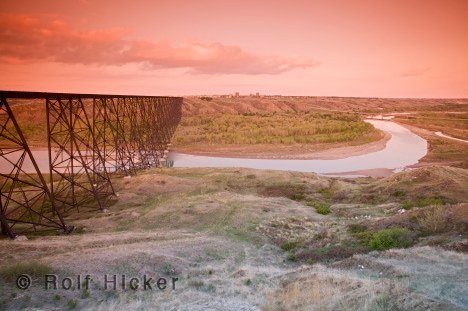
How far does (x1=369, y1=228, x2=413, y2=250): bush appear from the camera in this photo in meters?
14.3

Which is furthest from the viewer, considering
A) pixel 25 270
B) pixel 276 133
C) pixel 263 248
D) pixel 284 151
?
pixel 276 133

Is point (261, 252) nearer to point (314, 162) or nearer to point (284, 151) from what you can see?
point (314, 162)

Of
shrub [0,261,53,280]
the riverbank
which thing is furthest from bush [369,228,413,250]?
the riverbank

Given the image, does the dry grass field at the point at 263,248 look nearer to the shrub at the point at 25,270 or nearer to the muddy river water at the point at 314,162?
the shrub at the point at 25,270

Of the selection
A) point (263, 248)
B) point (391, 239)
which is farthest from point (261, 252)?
point (391, 239)

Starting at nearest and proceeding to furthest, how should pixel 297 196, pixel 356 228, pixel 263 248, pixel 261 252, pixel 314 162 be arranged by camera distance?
1. pixel 261 252
2. pixel 263 248
3. pixel 356 228
4. pixel 297 196
5. pixel 314 162

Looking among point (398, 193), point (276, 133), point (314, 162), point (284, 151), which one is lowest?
point (314, 162)

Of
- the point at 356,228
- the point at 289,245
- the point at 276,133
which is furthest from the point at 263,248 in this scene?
the point at 276,133

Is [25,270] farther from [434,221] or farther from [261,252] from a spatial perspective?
[434,221]

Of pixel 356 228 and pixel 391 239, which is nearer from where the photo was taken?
pixel 391 239

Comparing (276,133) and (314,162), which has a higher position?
(276,133)

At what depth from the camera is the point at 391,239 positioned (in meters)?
14.6

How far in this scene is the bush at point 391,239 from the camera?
1434cm

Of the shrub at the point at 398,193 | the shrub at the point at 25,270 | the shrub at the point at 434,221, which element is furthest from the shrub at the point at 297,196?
the shrub at the point at 25,270
